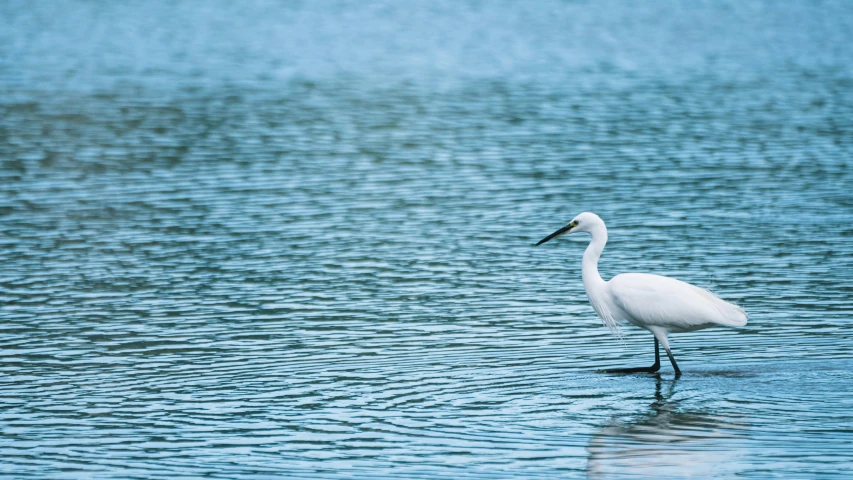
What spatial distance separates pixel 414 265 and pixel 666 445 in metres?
7.66

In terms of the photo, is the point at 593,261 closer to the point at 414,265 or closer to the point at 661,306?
the point at 661,306

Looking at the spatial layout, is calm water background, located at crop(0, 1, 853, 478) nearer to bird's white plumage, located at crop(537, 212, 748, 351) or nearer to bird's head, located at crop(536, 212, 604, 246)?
bird's white plumage, located at crop(537, 212, 748, 351)

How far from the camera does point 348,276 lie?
17.3 m

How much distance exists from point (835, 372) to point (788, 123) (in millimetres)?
17510

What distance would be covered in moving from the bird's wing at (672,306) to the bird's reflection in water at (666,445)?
1.09m

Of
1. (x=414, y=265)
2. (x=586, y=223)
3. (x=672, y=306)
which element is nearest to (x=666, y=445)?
(x=672, y=306)

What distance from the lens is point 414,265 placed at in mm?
17781

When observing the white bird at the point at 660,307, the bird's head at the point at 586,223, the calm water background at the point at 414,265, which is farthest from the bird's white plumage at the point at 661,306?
the bird's head at the point at 586,223

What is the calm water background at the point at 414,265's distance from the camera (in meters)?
10.7

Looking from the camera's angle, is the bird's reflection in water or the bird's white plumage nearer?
the bird's reflection in water

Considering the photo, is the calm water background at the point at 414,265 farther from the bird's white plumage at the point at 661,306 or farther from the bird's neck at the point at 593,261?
the bird's neck at the point at 593,261

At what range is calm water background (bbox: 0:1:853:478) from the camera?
10727mm

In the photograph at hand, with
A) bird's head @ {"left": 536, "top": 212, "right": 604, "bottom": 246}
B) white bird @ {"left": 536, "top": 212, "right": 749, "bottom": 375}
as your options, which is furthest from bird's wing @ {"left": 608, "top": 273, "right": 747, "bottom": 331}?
bird's head @ {"left": 536, "top": 212, "right": 604, "bottom": 246}

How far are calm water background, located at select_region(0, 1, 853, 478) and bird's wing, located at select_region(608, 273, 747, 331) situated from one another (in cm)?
50
